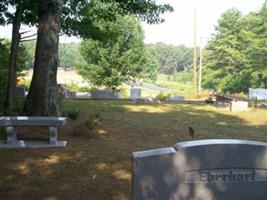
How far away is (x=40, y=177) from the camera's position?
6176 millimetres

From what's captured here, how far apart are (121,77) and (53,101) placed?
34621mm

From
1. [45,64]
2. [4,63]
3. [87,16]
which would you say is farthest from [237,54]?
[45,64]

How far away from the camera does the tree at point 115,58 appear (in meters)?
43.9

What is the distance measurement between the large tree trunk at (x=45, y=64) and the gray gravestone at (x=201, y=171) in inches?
251

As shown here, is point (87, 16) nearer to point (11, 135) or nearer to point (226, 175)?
point (11, 135)

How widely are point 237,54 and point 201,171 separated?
63.3m

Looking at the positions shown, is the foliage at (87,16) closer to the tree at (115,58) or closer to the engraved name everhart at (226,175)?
the engraved name everhart at (226,175)

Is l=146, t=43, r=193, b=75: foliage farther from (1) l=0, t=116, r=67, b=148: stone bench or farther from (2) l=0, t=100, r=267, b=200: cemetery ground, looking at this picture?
(1) l=0, t=116, r=67, b=148: stone bench

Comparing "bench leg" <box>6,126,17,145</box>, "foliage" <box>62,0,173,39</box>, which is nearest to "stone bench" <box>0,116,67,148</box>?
"bench leg" <box>6,126,17,145</box>

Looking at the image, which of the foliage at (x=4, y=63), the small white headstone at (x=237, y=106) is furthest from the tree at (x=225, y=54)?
the small white headstone at (x=237, y=106)

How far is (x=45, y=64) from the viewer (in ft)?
33.3

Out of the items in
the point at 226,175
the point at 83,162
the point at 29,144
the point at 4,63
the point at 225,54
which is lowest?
the point at 83,162

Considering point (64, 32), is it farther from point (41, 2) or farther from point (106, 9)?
point (41, 2)

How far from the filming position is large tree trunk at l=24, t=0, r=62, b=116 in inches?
395
